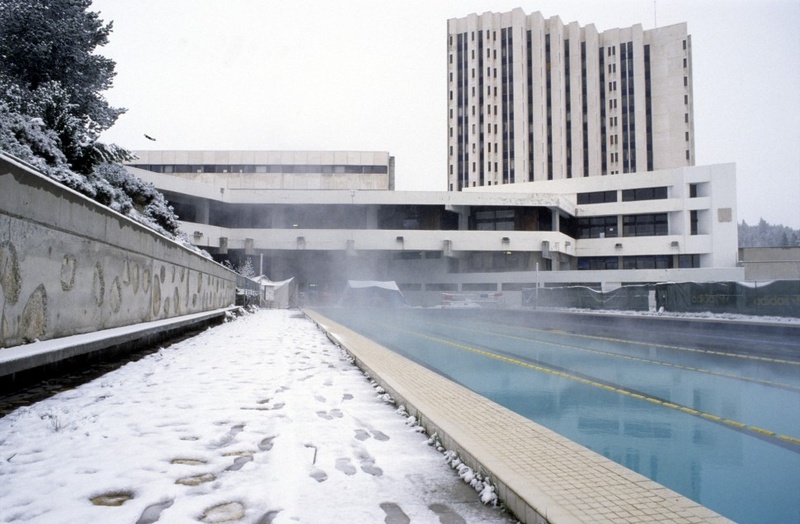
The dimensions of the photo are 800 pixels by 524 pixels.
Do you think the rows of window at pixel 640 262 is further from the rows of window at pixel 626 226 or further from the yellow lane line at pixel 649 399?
the yellow lane line at pixel 649 399

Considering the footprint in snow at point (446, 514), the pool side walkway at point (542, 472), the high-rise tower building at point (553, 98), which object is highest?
the high-rise tower building at point (553, 98)

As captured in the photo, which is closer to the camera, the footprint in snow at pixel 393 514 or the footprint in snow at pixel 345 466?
the footprint in snow at pixel 393 514

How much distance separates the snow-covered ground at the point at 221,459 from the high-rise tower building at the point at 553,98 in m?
86.8

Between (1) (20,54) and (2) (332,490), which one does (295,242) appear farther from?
(2) (332,490)

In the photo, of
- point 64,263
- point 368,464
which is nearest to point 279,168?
point 64,263

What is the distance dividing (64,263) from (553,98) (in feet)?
306

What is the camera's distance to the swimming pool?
14.0 feet

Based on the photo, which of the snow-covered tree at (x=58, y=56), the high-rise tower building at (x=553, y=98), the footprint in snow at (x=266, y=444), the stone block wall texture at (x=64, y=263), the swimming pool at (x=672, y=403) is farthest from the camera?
the high-rise tower building at (x=553, y=98)

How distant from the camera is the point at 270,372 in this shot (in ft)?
25.7

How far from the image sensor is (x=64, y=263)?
619 centimetres

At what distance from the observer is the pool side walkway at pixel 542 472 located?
9.07 ft

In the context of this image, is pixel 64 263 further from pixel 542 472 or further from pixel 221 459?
pixel 542 472

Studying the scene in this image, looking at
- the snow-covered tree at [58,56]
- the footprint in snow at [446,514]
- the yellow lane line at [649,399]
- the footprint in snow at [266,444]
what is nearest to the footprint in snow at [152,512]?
the footprint in snow at [266,444]

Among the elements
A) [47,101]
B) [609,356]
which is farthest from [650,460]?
[47,101]
